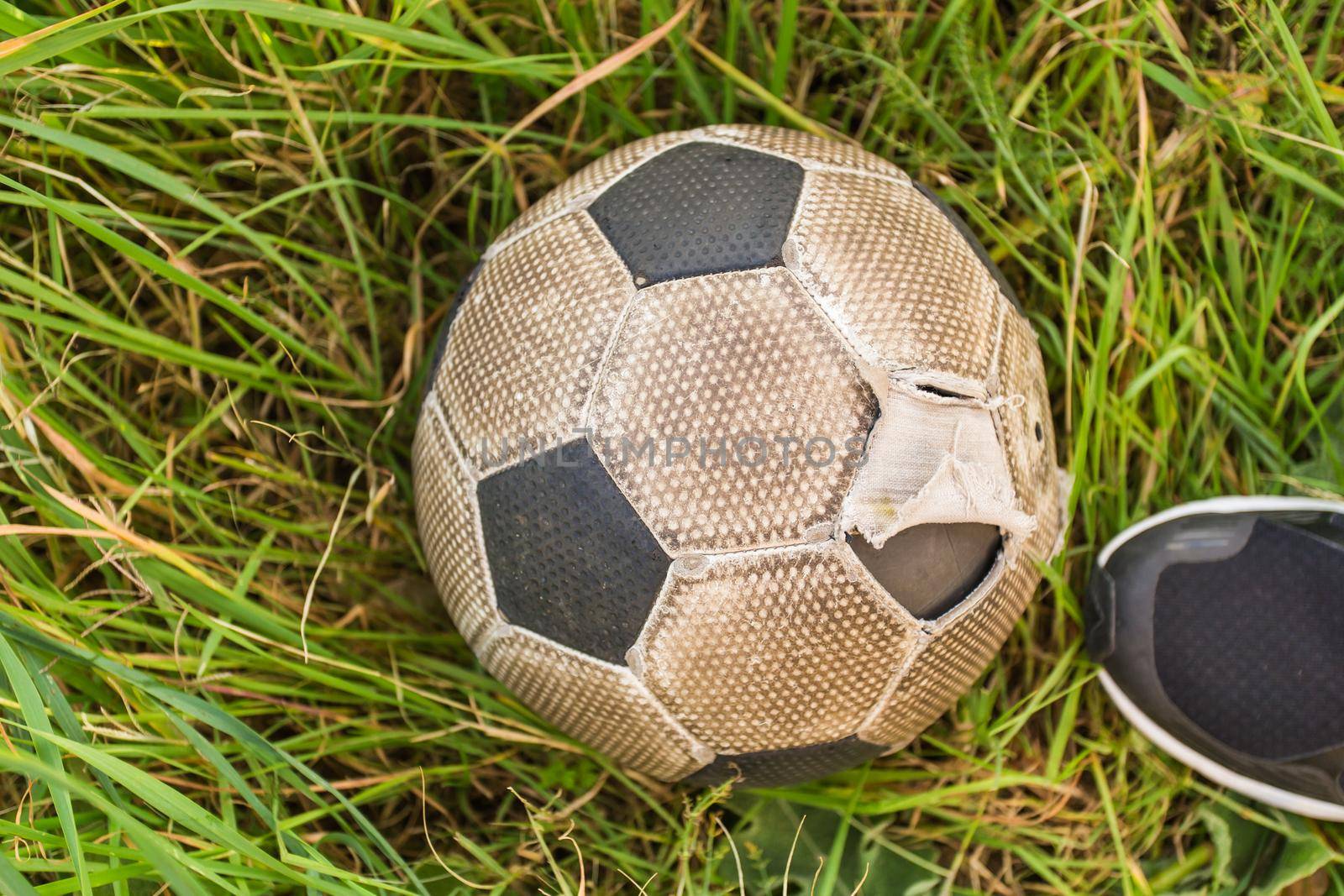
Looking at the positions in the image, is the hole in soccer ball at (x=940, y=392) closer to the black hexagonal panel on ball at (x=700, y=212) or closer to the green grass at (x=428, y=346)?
the black hexagonal panel on ball at (x=700, y=212)

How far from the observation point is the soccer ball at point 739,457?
136 centimetres

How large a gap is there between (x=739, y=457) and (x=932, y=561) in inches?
13.6

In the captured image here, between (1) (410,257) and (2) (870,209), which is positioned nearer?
(2) (870,209)

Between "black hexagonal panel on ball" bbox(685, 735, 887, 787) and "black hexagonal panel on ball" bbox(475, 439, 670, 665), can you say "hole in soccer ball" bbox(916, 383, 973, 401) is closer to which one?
"black hexagonal panel on ball" bbox(475, 439, 670, 665)

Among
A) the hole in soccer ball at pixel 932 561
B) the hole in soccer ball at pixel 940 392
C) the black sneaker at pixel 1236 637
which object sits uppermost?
the hole in soccer ball at pixel 940 392

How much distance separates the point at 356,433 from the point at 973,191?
4.69 ft

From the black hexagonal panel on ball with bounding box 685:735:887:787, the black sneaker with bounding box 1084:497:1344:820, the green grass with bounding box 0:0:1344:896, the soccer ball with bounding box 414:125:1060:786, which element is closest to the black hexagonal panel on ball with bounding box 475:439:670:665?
the soccer ball with bounding box 414:125:1060:786

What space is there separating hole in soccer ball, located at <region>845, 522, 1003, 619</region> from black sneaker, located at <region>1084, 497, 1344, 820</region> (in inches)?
26.1

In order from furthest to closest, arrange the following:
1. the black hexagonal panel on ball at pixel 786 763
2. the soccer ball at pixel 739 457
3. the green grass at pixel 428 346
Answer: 1. the green grass at pixel 428 346
2. the black hexagonal panel on ball at pixel 786 763
3. the soccer ball at pixel 739 457

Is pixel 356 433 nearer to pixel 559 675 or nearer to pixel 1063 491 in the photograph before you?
pixel 559 675

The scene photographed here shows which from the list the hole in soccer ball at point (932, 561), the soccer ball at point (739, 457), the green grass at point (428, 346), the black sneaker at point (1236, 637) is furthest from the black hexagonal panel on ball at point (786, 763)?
the black sneaker at point (1236, 637)

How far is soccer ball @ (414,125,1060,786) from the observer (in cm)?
136

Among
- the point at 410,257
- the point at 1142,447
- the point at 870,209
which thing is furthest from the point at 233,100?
the point at 1142,447

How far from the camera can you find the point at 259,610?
1.80 metres
